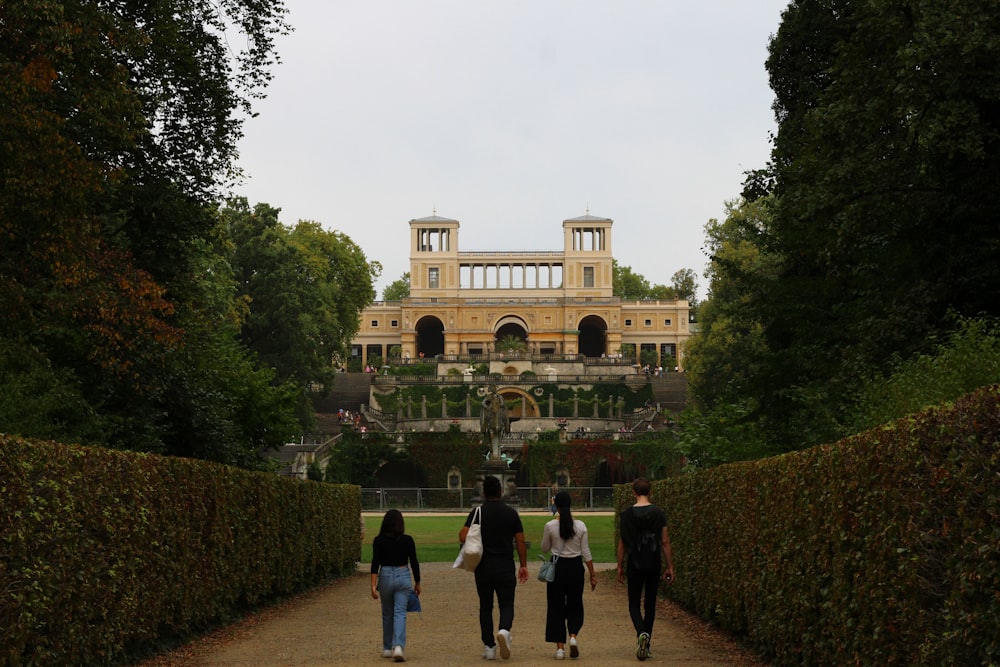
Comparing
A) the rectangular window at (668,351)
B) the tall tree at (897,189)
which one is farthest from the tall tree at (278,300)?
the rectangular window at (668,351)

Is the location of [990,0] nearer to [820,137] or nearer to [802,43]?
[820,137]

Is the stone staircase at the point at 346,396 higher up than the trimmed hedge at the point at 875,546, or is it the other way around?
the stone staircase at the point at 346,396

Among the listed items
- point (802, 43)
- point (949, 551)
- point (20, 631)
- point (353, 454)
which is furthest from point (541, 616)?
point (353, 454)

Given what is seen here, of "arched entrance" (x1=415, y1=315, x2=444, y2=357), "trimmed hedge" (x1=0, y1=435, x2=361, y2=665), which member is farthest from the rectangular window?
"trimmed hedge" (x1=0, y1=435, x2=361, y2=665)

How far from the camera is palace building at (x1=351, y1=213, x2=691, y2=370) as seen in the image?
10075cm

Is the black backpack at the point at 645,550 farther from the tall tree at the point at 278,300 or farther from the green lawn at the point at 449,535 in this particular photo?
the tall tree at the point at 278,300

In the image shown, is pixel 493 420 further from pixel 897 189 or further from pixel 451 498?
pixel 897 189

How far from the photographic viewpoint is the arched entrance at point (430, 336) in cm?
10306

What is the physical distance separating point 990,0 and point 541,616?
27.6ft

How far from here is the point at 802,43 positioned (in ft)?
75.5

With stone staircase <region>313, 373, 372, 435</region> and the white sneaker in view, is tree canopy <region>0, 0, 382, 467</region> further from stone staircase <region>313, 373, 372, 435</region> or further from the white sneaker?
stone staircase <region>313, 373, 372, 435</region>

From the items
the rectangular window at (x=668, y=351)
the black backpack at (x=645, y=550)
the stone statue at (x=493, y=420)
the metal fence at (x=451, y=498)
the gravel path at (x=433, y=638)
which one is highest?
the rectangular window at (x=668, y=351)

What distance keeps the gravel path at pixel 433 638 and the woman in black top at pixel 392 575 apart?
10.9 inches

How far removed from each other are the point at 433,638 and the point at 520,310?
8975 cm
